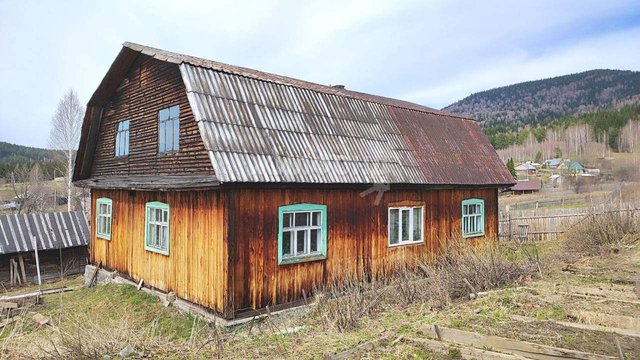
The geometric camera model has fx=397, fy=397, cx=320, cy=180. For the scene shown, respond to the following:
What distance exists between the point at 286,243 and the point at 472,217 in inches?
298

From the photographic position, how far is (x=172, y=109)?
32.4ft

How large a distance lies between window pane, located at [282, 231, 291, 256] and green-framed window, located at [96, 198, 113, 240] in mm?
6624

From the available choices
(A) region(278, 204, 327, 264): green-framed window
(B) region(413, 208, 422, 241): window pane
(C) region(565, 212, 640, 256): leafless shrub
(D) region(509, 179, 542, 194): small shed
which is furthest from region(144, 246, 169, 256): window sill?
(D) region(509, 179, 542, 194): small shed

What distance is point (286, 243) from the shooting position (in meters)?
8.67

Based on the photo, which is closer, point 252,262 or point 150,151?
point 252,262

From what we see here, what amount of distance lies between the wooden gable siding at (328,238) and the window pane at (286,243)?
280mm

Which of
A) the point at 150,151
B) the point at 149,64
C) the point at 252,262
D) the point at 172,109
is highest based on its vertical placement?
the point at 149,64

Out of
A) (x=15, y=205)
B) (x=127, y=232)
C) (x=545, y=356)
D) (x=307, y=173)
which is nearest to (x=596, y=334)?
(x=545, y=356)

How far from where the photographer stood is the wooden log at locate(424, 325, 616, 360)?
4465 mm

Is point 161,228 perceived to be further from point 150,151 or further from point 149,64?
point 149,64

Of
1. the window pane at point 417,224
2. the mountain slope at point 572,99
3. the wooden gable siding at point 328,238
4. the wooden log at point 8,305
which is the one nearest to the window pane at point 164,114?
the wooden gable siding at point 328,238

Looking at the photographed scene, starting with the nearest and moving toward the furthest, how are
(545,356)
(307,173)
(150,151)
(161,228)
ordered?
(545,356), (307,173), (161,228), (150,151)

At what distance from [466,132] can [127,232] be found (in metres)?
12.1

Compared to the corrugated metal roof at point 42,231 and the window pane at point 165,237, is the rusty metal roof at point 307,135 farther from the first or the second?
the corrugated metal roof at point 42,231
